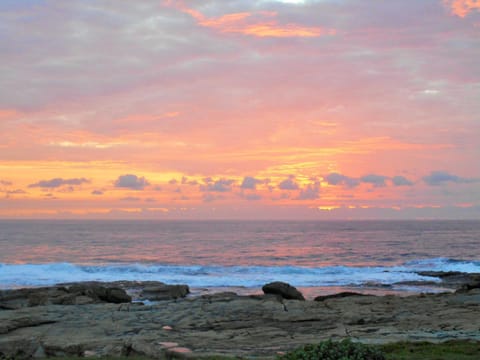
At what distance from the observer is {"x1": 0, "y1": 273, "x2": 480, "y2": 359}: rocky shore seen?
16516mm

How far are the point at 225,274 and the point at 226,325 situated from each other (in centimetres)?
3245

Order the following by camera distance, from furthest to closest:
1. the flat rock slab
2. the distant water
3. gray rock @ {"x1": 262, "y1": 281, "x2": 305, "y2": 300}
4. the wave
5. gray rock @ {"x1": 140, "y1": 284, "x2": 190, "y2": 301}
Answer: the distant water → the wave → gray rock @ {"x1": 140, "y1": 284, "x2": 190, "y2": 301} → gray rock @ {"x1": 262, "y1": 281, "x2": 305, "y2": 300} → the flat rock slab

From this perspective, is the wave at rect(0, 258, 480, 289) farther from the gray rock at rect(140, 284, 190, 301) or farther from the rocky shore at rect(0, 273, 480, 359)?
the rocky shore at rect(0, 273, 480, 359)

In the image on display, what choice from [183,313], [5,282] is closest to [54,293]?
[183,313]

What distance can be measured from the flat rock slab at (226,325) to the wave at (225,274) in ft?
63.7

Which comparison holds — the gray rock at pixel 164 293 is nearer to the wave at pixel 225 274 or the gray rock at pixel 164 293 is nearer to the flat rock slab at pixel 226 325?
the flat rock slab at pixel 226 325

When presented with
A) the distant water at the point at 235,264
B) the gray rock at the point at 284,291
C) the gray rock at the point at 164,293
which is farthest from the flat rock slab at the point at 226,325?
the distant water at the point at 235,264

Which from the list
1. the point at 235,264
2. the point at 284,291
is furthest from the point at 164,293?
the point at 235,264

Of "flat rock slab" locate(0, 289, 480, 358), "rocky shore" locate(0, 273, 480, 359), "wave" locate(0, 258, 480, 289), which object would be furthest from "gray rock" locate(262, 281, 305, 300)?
"wave" locate(0, 258, 480, 289)

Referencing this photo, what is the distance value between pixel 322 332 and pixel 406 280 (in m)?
29.5

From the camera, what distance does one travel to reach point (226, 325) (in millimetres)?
20828

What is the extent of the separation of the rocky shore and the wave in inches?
697

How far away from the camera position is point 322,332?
19.1m

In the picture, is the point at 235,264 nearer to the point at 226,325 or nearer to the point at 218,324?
the point at 218,324
